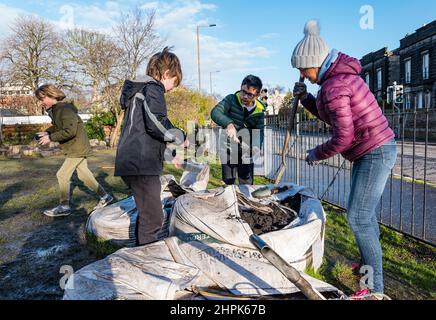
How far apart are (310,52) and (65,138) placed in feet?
10.9

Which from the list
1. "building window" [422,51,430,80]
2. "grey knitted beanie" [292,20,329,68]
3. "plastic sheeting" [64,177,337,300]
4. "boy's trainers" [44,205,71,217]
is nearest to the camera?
"plastic sheeting" [64,177,337,300]

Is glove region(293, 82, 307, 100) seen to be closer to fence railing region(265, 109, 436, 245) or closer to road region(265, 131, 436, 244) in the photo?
fence railing region(265, 109, 436, 245)

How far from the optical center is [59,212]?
441 cm

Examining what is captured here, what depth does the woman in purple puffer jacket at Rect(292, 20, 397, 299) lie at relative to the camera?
2.14 metres

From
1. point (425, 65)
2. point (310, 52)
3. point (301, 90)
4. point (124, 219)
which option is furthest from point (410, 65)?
point (124, 219)

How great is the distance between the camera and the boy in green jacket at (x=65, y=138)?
166 inches

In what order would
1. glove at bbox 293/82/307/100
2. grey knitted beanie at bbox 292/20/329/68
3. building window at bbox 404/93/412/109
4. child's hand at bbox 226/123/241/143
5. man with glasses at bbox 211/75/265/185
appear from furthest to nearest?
1. building window at bbox 404/93/412/109
2. man with glasses at bbox 211/75/265/185
3. child's hand at bbox 226/123/241/143
4. glove at bbox 293/82/307/100
5. grey knitted beanie at bbox 292/20/329/68

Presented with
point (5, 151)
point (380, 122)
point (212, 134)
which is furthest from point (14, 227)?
point (5, 151)

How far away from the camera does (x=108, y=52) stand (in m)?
17.4

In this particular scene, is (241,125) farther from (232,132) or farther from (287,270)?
(287,270)

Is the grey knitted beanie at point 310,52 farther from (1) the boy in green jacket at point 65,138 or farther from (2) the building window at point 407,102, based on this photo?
(2) the building window at point 407,102

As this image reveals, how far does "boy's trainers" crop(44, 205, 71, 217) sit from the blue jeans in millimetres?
3672

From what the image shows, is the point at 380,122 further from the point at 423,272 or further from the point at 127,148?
the point at 127,148

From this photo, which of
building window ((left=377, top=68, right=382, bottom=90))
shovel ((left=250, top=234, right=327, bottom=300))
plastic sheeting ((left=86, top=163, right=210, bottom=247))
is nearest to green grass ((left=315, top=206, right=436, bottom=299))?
shovel ((left=250, top=234, right=327, bottom=300))
